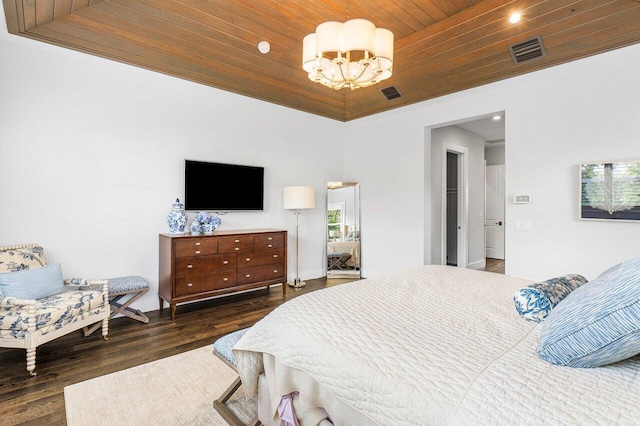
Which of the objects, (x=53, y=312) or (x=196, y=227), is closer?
(x=53, y=312)

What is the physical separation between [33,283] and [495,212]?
8.16 m

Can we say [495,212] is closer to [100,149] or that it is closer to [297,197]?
[297,197]

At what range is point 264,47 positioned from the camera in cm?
374

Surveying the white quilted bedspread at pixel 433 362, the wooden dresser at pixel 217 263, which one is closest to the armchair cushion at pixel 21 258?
the wooden dresser at pixel 217 263

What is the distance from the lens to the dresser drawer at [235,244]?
3936 millimetres

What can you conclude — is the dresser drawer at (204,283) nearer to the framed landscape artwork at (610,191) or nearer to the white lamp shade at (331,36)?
the white lamp shade at (331,36)

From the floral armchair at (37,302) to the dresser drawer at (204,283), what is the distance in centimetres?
74

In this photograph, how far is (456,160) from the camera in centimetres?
659

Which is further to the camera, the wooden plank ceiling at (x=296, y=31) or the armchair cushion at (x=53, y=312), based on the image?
the wooden plank ceiling at (x=296, y=31)

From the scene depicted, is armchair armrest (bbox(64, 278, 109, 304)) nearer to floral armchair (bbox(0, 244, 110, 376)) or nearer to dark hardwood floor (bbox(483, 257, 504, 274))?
floral armchair (bbox(0, 244, 110, 376))

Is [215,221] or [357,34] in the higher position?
[357,34]

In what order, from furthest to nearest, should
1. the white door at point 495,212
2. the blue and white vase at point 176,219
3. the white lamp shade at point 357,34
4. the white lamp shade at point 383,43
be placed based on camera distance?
1. the white door at point 495,212
2. the blue and white vase at point 176,219
3. the white lamp shade at point 383,43
4. the white lamp shade at point 357,34

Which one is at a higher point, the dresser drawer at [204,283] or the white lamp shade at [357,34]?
the white lamp shade at [357,34]

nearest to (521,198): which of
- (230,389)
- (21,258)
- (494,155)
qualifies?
(230,389)
